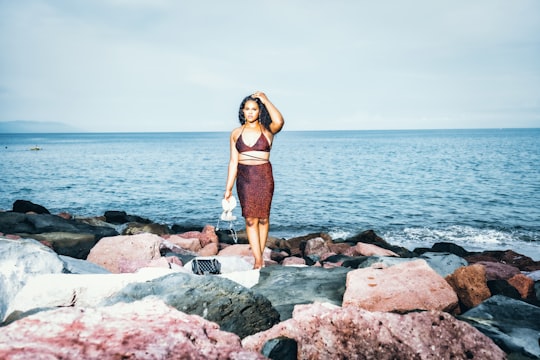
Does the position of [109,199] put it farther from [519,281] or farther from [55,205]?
[519,281]

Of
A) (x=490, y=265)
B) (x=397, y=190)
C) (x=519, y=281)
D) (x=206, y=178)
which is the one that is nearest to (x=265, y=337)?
(x=519, y=281)


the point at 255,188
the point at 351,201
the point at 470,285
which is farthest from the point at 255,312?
the point at 351,201

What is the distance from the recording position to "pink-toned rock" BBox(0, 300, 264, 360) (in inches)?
82.5

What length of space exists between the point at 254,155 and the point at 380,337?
11.8ft

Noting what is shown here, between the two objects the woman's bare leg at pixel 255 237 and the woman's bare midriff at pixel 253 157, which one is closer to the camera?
the woman's bare midriff at pixel 253 157

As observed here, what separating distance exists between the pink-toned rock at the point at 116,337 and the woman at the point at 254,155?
3.40m

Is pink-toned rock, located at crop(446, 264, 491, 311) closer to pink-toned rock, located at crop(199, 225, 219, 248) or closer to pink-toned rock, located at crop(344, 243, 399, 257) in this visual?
pink-toned rock, located at crop(344, 243, 399, 257)

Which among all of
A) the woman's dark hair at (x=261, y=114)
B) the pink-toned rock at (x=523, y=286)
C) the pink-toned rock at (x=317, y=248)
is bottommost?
the pink-toned rock at (x=317, y=248)

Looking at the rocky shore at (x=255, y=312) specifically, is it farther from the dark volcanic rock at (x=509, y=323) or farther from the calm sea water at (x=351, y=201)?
the calm sea water at (x=351, y=201)

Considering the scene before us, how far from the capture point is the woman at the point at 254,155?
19.4 feet

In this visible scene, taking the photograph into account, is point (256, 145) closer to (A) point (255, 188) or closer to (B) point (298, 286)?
(A) point (255, 188)

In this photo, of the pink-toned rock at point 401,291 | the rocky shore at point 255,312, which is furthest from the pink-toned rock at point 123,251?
the pink-toned rock at point 401,291

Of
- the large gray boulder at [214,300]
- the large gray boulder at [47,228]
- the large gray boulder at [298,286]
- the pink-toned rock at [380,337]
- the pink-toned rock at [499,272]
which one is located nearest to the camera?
the pink-toned rock at [380,337]

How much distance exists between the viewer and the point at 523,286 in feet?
17.7
